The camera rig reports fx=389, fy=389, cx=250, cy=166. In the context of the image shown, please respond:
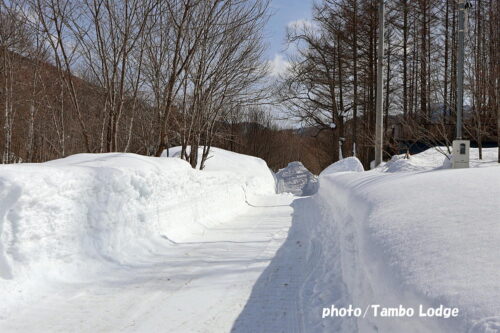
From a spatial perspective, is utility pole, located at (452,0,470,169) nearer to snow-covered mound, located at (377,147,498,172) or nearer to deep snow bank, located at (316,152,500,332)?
deep snow bank, located at (316,152,500,332)

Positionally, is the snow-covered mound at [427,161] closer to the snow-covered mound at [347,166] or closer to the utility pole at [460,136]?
the snow-covered mound at [347,166]

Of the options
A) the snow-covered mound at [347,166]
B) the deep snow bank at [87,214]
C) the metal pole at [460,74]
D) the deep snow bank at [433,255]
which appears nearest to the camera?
the deep snow bank at [433,255]

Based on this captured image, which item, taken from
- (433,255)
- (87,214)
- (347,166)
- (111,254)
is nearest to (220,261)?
(111,254)

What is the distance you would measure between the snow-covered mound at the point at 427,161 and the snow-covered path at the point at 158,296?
7736mm

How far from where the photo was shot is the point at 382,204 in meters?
4.26

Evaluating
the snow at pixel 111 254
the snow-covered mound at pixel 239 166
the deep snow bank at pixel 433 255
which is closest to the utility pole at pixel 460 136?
the deep snow bank at pixel 433 255

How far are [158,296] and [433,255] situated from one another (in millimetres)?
2785

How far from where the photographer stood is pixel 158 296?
408 cm

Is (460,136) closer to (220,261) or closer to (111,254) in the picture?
(220,261)

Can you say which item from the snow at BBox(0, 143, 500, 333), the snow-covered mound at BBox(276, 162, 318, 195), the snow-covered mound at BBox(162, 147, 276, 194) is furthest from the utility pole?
the snow-covered mound at BBox(276, 162, 318, 195)

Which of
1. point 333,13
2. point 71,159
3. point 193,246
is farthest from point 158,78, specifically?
point 333,13

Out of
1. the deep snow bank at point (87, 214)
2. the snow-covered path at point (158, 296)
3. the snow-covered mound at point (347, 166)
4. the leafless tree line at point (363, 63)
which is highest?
the leafless tree line at point (363, 63)

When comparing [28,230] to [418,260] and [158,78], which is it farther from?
[158,78]

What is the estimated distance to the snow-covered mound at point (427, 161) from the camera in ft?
40.8
